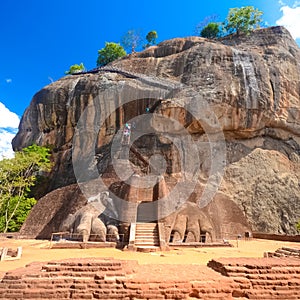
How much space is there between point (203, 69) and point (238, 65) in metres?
3.45

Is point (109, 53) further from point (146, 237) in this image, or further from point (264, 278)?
point (264, 278)

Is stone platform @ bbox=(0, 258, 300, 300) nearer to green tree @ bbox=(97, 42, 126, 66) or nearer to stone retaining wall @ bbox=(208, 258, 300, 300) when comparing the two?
stone retaining wall @ bbox=(208, 258, 300, 300)

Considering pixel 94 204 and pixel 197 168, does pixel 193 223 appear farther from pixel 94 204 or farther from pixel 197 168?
pixel 197 168

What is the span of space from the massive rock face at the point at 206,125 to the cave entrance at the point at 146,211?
10.5 meters

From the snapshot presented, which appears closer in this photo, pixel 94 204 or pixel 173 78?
pixel 94 204

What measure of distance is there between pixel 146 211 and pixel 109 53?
123 ft

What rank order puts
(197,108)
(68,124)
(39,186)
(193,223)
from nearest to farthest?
1. (193,223)
2. (197,108)
3. (39,186)
4. (68,124)

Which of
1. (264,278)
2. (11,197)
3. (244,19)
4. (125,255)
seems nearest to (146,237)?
(125,255)

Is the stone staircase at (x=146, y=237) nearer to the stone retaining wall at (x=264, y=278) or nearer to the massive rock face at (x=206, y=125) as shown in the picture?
the stone retaining wall at (x=264, y=278)

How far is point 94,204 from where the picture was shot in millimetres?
15523

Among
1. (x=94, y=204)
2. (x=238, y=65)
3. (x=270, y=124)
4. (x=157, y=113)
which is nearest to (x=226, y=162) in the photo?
(x=270, y=124)

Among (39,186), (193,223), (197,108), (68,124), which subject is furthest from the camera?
(68,124)

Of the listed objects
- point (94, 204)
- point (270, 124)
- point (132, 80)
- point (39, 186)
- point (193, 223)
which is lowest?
point (193, 223)

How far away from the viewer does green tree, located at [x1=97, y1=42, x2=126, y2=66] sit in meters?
46.1
